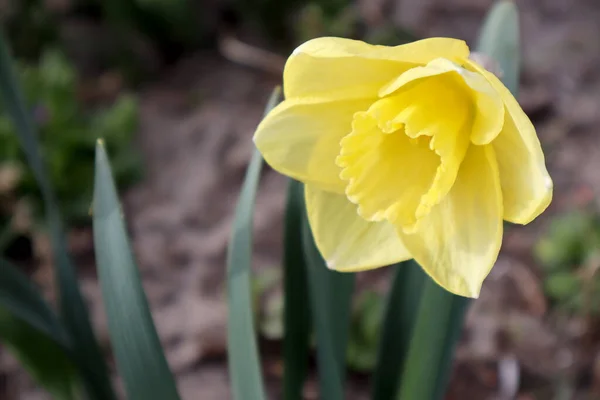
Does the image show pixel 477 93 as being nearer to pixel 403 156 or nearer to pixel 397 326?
pixel 403 156

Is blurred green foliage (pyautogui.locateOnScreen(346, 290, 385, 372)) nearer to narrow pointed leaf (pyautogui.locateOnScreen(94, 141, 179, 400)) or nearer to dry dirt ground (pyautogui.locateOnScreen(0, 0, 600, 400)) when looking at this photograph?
dry dirt ground (pyautogui.locateOnScreen(0, 0, 600, 400))

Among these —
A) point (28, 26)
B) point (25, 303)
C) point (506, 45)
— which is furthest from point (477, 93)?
point (28, 26)

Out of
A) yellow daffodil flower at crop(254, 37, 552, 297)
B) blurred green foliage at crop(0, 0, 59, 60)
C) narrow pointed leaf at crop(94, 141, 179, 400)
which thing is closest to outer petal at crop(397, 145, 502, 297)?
yellow daffodil flower at crop(254, 37, 552, 297)

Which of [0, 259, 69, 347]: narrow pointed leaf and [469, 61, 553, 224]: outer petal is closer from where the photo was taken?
[469, 61, 553, 224]: outer petal

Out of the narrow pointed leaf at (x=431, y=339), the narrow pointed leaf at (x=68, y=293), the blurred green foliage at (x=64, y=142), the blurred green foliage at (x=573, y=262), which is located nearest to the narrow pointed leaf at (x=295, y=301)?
the narrow pointed leaf at (x=431, y=339)

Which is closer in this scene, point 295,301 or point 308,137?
point 308,137
